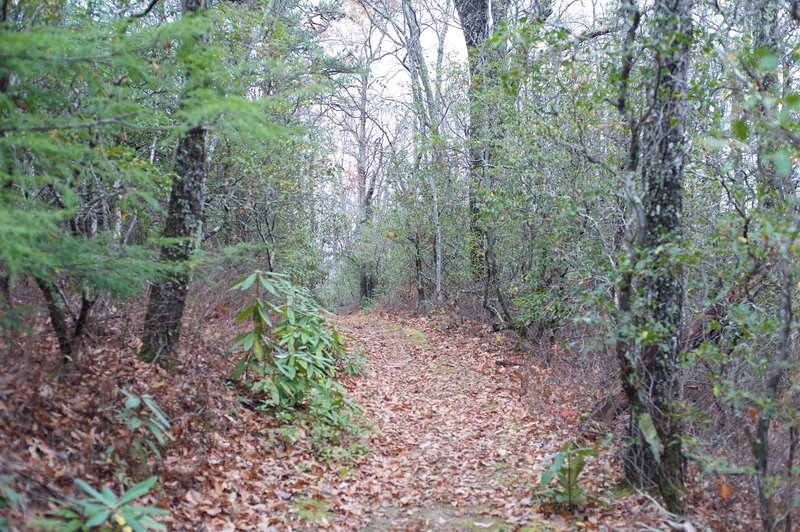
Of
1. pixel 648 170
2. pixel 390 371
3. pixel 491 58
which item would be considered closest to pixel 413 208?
pixel 491 58

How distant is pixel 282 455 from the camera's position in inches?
235

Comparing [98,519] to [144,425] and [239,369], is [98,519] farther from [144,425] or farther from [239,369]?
[239,369]

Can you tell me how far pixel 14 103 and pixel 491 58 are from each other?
35.7 feet

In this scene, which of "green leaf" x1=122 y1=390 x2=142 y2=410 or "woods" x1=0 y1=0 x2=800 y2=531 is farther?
"green leaf" x1=122 y1=390 x2=142 y2=410

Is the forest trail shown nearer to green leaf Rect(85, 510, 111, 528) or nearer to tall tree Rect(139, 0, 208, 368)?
green leaf Rect(85, 510, 111, 528)

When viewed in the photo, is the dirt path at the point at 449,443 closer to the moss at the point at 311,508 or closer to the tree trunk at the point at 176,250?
the moss at the point at 311,508

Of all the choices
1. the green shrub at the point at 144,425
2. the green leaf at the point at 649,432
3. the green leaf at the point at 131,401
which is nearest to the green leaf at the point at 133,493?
the green shrub at the point at 144,425

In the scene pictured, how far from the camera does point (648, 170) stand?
5008mm

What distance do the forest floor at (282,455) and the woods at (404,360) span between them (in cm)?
3

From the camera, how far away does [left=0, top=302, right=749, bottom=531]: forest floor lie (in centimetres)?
432

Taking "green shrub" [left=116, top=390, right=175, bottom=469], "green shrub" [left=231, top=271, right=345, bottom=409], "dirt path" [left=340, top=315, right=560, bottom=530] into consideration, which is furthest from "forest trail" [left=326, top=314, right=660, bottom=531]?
"green shrub" [left=116, top=390, right=175, bottom=469]

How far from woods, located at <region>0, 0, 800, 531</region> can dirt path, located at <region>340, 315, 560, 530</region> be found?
0.16 ft

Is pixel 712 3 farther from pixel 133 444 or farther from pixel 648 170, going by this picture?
pixel 133 444

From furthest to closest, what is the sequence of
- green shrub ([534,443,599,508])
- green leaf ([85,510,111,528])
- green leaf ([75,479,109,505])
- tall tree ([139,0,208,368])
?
tall tree ([139,0,208,368]) → green shrub ([534,443,599,508]) → green leaf ([75,479,109,505]) → green leaf ([85,510,111,528])
